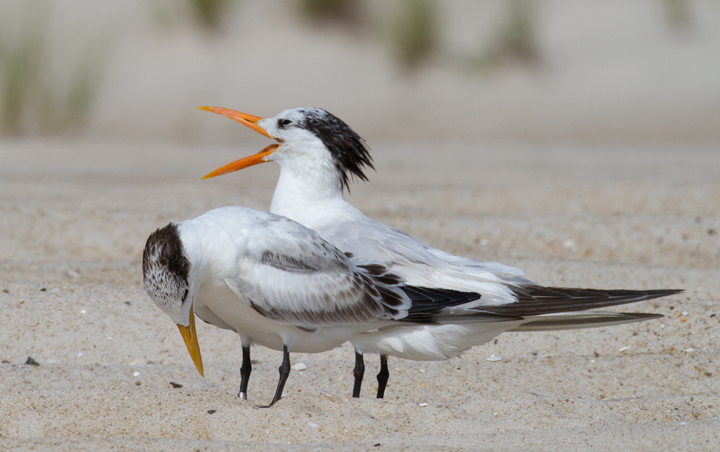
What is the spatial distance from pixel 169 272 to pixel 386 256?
1083mm

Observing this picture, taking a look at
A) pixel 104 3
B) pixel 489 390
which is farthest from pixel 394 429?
pixel 104 3

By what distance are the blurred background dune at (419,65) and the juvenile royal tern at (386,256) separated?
29.4 feet

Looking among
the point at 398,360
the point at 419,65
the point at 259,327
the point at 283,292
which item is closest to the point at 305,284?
the point at 283,292

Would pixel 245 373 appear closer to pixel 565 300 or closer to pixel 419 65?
pixel 565 300

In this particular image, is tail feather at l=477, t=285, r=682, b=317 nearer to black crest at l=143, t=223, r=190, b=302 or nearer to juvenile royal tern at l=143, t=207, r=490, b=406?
juvenile royal tern at l=143, t=207, r=490, b=406

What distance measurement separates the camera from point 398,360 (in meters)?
4.37

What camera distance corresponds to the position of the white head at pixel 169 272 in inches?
119

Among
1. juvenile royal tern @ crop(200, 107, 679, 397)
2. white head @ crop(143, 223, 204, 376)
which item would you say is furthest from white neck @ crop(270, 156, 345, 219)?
white head @ crop(143, 223, 204, 376)

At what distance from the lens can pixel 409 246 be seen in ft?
12.4

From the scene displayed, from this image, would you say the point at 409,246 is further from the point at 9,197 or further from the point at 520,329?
the point at 9,197

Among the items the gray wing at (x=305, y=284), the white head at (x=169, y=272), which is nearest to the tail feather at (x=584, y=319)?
the gray wing at (x=305, y=284)

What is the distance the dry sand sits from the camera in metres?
3.03

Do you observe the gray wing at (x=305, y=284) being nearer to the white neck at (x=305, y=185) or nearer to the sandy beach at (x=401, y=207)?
the sandy beach at (x=401, y=207)

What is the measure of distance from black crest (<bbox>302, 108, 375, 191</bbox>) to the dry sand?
1.01m
